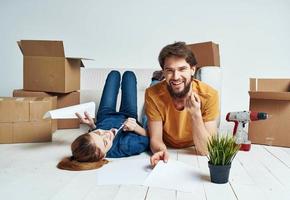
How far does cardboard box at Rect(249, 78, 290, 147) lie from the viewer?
7.77ft

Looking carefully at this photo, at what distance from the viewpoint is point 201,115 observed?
1934mm

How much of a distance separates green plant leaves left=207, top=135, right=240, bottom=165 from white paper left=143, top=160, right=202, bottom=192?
0.14 metres

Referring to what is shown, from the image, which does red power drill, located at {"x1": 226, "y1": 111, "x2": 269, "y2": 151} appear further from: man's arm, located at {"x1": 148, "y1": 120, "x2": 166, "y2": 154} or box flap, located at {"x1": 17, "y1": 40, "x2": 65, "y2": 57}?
box flap, located at {"x1": 17, "y1": 40, "x2": 65, "y2": 57}

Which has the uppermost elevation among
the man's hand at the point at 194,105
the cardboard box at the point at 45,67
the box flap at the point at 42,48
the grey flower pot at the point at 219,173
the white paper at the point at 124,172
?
the box flap at the point at 42,48

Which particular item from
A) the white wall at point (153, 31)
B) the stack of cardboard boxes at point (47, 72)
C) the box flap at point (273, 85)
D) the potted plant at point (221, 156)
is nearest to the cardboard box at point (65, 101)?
the stack of cardboard boxes at point (47, 72)

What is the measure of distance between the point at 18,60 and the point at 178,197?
2758 millimetres

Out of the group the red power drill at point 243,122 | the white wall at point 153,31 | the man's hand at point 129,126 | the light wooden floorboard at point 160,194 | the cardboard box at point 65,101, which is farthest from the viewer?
the white wall at point 153,31

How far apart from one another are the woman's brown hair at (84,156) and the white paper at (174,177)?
354 millimetres

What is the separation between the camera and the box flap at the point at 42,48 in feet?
8.57

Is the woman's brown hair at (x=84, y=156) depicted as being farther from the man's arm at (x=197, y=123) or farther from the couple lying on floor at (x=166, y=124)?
the man's arm at (x=197, y=123)

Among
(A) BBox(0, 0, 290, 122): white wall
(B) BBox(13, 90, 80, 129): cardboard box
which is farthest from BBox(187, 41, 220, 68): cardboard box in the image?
(B) BBox(13, 90, 80, 129): cardboard box

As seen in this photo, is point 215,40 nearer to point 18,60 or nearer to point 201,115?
point 201,115

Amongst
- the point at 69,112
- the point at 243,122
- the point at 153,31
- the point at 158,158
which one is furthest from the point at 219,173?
the point at 153,31

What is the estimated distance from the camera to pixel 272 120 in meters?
2.41
